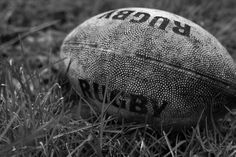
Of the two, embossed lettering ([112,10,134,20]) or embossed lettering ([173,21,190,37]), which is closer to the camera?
embossed lettering ([173,21,190,37])

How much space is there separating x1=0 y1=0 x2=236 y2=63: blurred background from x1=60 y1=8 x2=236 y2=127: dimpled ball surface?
1.12m

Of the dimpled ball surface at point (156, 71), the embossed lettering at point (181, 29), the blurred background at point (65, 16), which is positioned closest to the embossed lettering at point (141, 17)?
the dimpled ball surface at point (156, 71)

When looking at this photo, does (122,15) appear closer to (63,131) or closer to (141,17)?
(141,17)

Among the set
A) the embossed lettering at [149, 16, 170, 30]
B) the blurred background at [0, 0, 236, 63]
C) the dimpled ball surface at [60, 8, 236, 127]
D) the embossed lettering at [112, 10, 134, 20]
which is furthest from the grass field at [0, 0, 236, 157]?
the embossed lettering at [149, 16, 170, 30]

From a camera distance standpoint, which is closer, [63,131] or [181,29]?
[63,131]

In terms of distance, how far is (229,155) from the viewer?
1978 millimetres

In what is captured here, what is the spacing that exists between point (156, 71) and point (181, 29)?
33 cm

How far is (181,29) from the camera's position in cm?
219

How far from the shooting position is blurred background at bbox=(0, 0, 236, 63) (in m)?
3.37

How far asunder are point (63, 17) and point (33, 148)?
234cm

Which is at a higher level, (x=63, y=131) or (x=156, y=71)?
(x=156, y=71)

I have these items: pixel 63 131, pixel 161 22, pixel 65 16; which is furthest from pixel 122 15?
pixel 65 16

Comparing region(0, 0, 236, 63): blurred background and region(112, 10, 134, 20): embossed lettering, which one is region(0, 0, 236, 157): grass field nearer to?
region(0, 0, 236, 63): blurred background

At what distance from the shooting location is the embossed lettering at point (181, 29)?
217 cm
